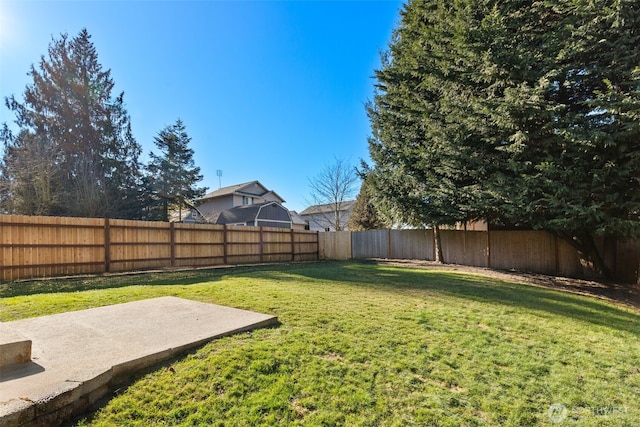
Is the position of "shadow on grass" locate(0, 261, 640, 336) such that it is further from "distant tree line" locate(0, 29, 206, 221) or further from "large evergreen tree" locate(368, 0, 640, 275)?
"distant tree line" locate(0, 29, 206, 221)

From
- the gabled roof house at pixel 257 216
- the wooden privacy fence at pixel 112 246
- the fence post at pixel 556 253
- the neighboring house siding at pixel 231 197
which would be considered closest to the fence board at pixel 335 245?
the wooden privacy fence at pixel 112 246

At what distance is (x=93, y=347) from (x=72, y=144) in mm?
18138

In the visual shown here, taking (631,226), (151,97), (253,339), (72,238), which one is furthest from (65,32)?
(631,226)

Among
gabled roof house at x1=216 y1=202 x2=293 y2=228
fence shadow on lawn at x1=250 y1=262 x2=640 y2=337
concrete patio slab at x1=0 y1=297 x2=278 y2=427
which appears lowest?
fence shadow on lawn at x1=250 y1=262 x2=640 y2=337

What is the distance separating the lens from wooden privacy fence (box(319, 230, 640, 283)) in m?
8.75

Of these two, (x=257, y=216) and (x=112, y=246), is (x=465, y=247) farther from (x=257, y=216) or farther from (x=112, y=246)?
(x=257, y=216)

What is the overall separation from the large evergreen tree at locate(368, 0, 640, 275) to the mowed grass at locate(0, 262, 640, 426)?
334 cm

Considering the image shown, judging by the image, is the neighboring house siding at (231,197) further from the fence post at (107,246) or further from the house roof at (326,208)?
the fence post at (107,246)

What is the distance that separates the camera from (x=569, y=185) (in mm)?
7113

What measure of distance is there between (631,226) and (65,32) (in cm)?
2575

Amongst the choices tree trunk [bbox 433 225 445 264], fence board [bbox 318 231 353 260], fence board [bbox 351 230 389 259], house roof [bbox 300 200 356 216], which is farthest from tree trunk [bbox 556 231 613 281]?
house roof [bbox 300 200 356 216]

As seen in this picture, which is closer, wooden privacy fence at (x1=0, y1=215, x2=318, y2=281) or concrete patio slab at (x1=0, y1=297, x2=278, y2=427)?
Result: concrete patio slab at (x1=0, y1=297, x2=278, y2=427)

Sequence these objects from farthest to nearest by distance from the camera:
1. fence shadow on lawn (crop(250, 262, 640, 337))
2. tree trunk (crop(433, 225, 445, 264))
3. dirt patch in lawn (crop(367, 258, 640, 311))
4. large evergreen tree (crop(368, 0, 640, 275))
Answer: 1. tree trunk (crop(433, 225, 445, 264))
2. dirt patch in lawn (crop(367, 258, 640, 311))
3. large evergreen tree (crop(368, 0, 640, 275))
4. fence shadow on lawn (crop(250, 262, 640, 337))

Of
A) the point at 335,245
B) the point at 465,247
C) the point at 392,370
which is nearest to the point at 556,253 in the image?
the point at 465,247
